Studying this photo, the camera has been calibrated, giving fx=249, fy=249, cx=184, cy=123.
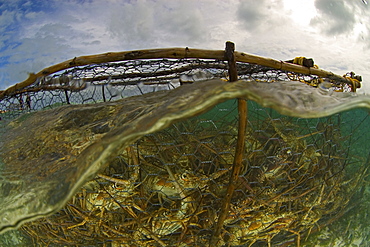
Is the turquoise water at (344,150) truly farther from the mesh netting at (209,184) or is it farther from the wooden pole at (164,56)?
the wooden pole at (164,56)

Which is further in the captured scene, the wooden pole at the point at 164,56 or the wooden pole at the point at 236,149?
the wooden pole at the point at 164,56

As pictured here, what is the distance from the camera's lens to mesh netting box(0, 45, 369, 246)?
0.81 metres

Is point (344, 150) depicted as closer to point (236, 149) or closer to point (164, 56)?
point (236, 149)

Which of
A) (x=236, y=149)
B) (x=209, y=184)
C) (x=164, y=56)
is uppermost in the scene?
(x=164, y=56)

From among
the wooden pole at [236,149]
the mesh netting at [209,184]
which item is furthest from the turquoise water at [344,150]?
the wooden pole at [236,149]

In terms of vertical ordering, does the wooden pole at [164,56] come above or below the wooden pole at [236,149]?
above

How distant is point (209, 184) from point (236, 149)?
0.18m

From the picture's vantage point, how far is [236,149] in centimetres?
72

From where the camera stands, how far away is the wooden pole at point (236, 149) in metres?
0.69

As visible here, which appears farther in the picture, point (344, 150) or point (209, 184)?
point (344, 150)

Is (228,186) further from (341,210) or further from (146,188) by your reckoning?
(341,210)

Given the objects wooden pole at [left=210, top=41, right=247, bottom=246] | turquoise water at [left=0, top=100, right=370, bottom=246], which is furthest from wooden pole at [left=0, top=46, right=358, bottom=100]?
turquoise water at [left=0, top=100, right=370, bottom=246]

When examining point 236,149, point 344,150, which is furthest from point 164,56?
point 344,150

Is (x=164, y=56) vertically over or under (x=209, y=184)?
over
